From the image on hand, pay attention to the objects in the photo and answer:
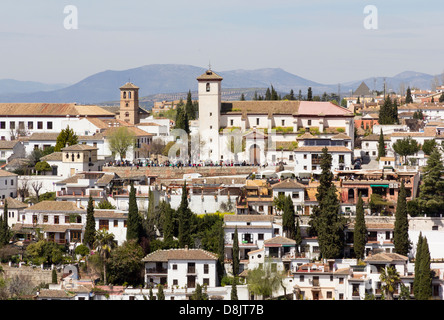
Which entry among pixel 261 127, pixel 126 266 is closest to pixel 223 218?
pixel 126 266

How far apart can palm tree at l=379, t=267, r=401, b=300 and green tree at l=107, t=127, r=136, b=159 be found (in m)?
17.4

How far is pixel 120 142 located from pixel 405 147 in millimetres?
13895

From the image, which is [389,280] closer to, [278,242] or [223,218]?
[278,242]

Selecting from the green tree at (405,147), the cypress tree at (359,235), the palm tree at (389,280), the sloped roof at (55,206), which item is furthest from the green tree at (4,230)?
the green tree at (405,147)

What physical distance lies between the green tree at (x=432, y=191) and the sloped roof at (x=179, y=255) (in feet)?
27.7

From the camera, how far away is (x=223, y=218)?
2855cm

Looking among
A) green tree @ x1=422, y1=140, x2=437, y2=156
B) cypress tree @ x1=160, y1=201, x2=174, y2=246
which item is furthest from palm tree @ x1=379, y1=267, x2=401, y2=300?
green tree @ x1=422, y1=140, x2=437, y2=156

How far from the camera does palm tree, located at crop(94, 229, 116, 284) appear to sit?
2668cm

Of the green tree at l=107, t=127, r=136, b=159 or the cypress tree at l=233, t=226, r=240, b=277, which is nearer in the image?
the cypress tree at l=233, t=226, r=240, b=277

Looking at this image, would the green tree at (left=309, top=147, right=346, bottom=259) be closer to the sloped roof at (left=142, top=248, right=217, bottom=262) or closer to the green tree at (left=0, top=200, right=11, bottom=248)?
the sloped roof at (left=142, top=248, right=217, bottom=262)

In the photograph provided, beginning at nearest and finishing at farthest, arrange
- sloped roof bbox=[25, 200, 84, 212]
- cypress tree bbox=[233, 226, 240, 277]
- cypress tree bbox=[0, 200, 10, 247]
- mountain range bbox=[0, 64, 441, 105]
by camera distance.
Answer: cypress tree bbox=[233, 226, 240, 277]
cypress tree bbox=[0, 200, 10, 247]
sloped roof bbox=[25, 200, 84, 212]
mountain range bbox=[0, 64, 441, 105]

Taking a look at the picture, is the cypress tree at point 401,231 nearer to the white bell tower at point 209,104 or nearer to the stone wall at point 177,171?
the stone wall at point 177,171

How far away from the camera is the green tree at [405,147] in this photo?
119 ft
